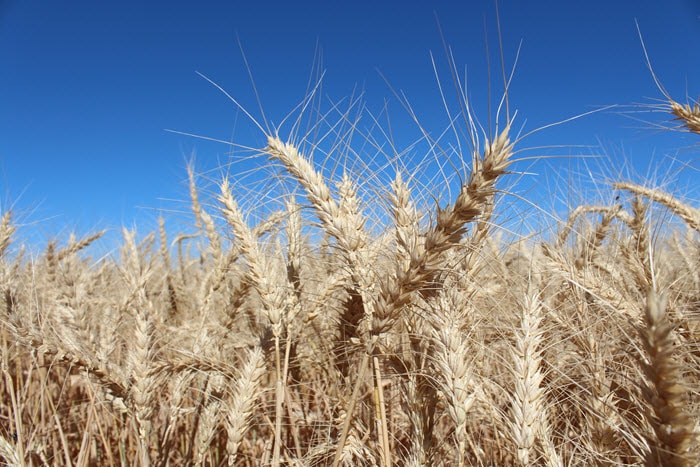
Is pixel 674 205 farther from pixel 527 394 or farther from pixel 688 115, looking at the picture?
pixel 527 394

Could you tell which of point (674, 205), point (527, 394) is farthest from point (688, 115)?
point (527, 394)

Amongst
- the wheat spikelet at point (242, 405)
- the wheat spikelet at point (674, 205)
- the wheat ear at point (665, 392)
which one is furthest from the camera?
the wheat spikelet at point (674, 205)

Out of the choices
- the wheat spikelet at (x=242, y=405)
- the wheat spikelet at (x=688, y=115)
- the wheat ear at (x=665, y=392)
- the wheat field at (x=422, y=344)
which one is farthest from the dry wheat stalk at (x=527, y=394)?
the wheat spikelet at (x=688, y=115)

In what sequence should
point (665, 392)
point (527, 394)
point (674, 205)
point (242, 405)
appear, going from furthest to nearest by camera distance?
1. point (674, 205)
2. point (242, 405)
3. point (527, 394)
4. point (665, 392)

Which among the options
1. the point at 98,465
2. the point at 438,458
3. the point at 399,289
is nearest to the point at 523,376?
the point at 399,289

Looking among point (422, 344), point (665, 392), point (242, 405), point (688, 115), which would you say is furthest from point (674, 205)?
point (242, 405)

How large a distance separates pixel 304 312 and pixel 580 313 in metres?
1.33

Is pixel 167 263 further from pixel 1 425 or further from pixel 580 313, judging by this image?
pixel 580 313

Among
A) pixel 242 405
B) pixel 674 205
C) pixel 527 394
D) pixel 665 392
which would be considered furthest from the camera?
pixel 674 205

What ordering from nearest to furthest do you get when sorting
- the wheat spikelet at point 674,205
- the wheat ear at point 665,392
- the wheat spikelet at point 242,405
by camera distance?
the wheat ear at point 665,392 < the wheat spikelet at point 242,405 < the wheat spikelet at point 674,205

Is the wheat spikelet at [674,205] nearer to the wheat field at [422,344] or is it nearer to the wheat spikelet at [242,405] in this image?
the wheat field at [422,344]

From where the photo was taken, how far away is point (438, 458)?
1675 mm

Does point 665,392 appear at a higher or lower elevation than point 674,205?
lower

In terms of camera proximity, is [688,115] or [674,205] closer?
[688,115]
